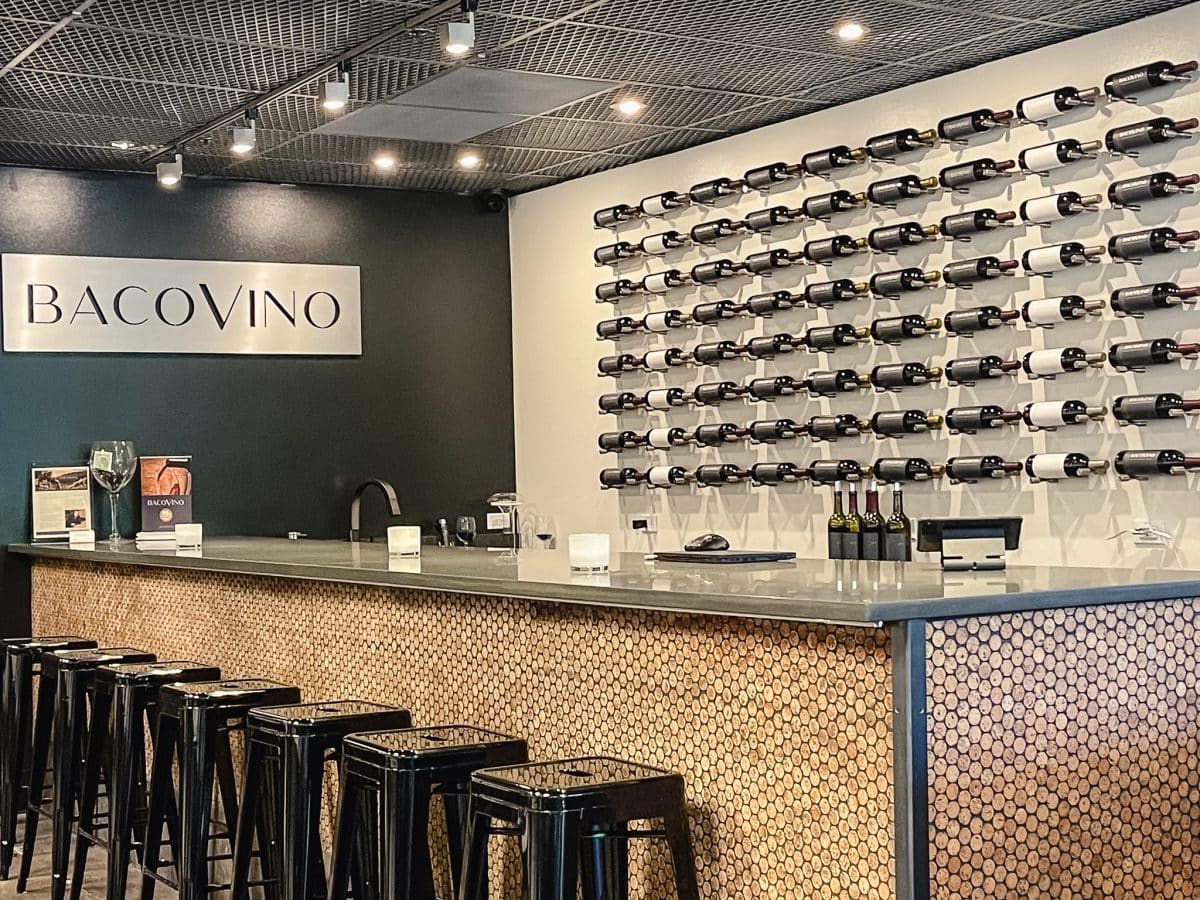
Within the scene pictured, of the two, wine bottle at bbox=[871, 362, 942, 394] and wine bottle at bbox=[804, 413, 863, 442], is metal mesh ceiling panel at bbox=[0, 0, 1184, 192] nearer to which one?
wine bottle at bbox=[871, 362, 942, 394]

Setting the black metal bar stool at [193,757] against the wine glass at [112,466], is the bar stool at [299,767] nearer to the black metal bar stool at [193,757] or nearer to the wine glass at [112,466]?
the black metal bar stool at [193,757]

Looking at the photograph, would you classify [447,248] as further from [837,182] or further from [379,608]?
[379,608]

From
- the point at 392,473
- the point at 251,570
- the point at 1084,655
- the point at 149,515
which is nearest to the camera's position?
the point at 1084,655

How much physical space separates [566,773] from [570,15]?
2.57 meters

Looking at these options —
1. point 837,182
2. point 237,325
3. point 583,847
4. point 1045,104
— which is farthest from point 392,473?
point 583,847

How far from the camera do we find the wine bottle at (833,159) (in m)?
5.78

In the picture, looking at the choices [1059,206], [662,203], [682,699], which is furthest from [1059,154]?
[682,699]

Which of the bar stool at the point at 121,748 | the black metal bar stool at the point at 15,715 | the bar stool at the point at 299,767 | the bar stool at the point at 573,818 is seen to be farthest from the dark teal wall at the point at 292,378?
the bar stool at the point at 573,818

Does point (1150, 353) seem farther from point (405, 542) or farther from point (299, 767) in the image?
point (299, 767)

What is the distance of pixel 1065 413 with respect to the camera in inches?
194

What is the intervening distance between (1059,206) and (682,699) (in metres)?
2.42

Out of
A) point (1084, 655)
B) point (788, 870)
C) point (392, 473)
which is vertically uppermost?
point (392, 473)

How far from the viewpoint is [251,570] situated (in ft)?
15.4

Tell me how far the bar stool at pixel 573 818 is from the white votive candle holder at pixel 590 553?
0.61 metres
